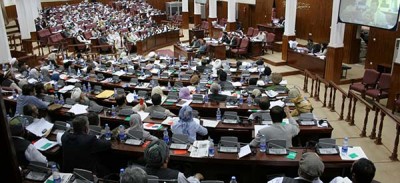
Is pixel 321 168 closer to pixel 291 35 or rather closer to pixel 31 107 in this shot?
pixel 31 107

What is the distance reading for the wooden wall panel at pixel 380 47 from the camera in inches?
489

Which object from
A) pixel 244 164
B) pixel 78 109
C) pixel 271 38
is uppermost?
pixel 271 38

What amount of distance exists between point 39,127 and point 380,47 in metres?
12.1

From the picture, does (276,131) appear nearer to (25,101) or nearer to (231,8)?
(25,101)

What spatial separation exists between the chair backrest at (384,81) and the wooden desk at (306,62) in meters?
2.73

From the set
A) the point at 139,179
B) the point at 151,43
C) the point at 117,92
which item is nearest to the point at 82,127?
the point at 139,179

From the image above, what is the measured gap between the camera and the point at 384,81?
10.0 m

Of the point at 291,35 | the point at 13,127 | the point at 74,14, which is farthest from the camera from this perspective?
the point at 74,14

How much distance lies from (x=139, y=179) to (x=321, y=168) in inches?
75.0

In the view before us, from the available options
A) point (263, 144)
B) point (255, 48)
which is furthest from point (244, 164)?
point (255, 48)

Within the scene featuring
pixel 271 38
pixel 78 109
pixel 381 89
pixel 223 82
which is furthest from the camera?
pixel 271 38

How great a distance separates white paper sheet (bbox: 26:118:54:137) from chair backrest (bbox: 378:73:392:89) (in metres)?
8.90

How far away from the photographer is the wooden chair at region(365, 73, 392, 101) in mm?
9734

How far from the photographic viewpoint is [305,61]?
13.7 m
